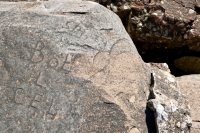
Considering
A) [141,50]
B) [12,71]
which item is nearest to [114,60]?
[12,71]

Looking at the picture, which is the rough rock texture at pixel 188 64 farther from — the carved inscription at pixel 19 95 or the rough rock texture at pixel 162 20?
the carved inscription at pixel 19 95

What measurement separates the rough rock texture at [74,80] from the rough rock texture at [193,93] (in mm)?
162

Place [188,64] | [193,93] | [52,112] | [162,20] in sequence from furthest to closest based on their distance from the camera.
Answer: [188,64]
[162,20]
[193,93]
[52,112]

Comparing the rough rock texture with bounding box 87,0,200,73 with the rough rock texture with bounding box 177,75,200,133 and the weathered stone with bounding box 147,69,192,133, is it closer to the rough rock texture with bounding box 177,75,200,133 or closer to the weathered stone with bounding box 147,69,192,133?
the rough rock texture with bounding box 177,75,200,133

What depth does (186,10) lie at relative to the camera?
2291mm

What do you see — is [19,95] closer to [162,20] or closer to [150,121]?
[150,121]

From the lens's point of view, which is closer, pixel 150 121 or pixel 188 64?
pixel 150 121

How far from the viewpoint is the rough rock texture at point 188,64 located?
7.98 feet

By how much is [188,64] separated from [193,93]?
0.66 metres

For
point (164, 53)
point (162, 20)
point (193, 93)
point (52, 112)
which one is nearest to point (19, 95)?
point (52, 112)

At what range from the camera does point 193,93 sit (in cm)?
182

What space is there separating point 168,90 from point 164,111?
0.51ft

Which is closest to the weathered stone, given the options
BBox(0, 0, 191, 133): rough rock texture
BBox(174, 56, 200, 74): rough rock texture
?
BBox(0, 0, 191, 133): rough rock texture

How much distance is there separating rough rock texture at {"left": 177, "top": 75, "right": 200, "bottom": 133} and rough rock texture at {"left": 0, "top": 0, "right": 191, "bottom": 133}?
0.16m
